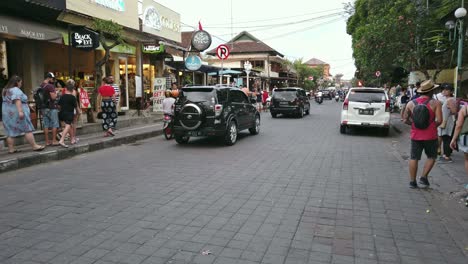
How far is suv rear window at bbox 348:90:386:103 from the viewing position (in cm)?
1416

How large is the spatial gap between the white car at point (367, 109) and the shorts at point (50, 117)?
32.7ft

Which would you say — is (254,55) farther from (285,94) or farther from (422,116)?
(422,116)

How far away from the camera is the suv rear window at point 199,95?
442 inches

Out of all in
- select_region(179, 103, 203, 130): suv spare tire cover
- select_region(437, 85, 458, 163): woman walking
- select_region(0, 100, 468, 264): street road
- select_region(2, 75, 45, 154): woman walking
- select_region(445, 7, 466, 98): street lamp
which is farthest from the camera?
select_region(445, 7, 466, 98): street lamp

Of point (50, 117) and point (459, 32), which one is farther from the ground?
point (459, 32)

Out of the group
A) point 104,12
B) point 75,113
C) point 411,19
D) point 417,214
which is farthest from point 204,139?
point 411,19

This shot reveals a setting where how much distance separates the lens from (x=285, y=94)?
2181cm

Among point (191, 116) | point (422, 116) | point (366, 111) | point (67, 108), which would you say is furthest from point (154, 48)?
point (422, 116)

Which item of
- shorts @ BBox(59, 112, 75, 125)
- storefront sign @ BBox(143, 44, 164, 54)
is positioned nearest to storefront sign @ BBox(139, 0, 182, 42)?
storefront sign @ BBox(143, 44, 164, 54)

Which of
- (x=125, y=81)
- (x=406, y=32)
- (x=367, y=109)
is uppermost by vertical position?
(x=406, y=32)

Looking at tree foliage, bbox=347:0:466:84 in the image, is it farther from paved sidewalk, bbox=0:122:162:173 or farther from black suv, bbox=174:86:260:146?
paved sidewalk, bbox=0:122:162:173

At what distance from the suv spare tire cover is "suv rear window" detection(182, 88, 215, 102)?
1.01 feet

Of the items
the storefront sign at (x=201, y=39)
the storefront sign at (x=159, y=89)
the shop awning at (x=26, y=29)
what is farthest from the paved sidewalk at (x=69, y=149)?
Result: the storefront sign at (x=201, y=39)

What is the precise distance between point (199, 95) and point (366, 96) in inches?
269
